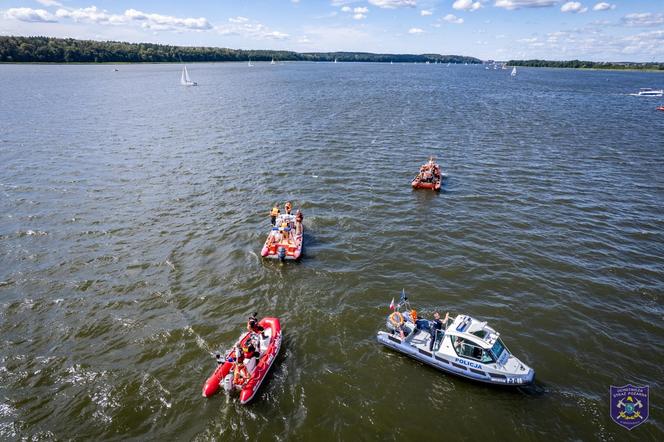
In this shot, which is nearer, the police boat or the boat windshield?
the police boat

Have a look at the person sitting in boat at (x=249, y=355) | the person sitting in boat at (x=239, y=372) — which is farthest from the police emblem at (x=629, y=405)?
the person sitting in boat at (x=239, y=372)

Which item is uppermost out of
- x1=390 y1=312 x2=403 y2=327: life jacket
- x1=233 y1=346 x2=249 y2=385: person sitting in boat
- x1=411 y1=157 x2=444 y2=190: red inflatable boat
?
x1=411 y1=157 x2=444 y2=190: red inflatable boat

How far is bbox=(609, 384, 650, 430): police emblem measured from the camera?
653 inches

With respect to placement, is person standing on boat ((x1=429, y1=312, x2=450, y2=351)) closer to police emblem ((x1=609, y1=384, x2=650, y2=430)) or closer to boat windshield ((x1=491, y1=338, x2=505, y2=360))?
boat windshield ((x1=491, y1=338, x2=505, y2=360))

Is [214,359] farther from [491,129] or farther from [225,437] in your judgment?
[491,129]

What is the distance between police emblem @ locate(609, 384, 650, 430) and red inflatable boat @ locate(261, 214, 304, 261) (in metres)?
18.8

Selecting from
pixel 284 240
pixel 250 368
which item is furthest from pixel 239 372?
pixel 284 240

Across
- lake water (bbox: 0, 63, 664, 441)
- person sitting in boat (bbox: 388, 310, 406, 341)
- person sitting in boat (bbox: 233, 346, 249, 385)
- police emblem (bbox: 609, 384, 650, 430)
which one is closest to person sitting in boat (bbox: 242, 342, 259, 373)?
person sitting in boat (bbox: 233, 346, 249, 385)

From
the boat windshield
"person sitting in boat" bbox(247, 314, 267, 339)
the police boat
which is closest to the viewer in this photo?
the police boat

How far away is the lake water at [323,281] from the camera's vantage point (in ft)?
54.9

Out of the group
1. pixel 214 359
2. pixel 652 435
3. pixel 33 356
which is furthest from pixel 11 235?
pixel 652 435

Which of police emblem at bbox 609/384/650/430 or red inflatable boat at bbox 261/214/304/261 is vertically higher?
red inflatable boat at bbox 261/214/304/261

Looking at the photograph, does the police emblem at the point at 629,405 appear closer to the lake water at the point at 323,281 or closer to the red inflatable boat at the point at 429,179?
the lake water at the point at 323,281

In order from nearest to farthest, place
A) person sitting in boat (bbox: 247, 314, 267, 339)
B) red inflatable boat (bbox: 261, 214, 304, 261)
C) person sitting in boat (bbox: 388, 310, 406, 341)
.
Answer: person sitting in boat (bbox: 247, 314, 267, 339), person sitting in boat (bbox: 388, 310, 406, 341), red inflatable boat (bbox: 261, 214, 304, 261)
